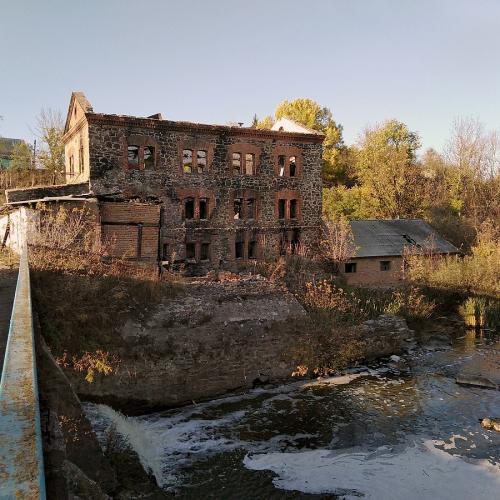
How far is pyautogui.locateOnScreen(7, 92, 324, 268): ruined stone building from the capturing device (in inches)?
920

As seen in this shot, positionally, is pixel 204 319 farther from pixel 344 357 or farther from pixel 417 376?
pixel 417 376

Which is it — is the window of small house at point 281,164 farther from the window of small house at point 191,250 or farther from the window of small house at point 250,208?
the window of small house at point 191,250

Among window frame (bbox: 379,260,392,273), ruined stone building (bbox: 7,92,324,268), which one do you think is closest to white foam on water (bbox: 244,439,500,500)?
ruined stone building (bbox: 7,92,324,268)

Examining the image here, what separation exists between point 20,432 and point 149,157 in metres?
24.7

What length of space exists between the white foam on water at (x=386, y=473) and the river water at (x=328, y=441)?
0.02 meters

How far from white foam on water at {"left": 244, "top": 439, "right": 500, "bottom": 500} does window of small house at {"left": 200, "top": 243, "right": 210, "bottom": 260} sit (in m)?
16.3

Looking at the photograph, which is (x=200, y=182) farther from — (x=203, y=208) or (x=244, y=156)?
(x=244, y=156)

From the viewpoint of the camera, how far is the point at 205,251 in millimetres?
26781

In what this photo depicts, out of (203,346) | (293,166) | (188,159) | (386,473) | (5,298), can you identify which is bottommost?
(386,473)

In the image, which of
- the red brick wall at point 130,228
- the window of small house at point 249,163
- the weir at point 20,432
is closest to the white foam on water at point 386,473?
the weir at point 20,432

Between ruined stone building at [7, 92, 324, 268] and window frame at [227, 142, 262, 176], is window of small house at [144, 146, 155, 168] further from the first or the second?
window frame at [227, 142, 262, 176]

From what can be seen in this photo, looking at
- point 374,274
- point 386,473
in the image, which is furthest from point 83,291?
point 374,274

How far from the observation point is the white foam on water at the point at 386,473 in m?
9.90

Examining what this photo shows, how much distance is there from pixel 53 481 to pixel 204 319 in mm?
12621
